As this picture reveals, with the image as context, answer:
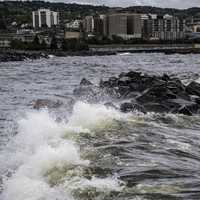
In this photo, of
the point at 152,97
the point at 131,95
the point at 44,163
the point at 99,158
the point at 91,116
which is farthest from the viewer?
the point at 131,95

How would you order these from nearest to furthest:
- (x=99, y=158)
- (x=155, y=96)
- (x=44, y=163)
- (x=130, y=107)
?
(x=44, y=163)
(x=99, y=158)
(x=130, y=107)
(x=155, y=96)

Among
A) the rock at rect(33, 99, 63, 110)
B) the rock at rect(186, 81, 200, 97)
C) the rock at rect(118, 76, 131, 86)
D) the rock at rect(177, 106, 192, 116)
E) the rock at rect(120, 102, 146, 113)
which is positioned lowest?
the rock at rect(118, 76, 131, 86)

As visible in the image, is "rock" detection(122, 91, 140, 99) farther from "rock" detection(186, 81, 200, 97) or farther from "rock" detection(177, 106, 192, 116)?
"rock" detection(177, 106, 192, 116)

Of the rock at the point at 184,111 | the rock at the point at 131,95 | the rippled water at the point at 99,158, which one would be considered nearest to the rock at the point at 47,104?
the rippled water at the point at 99,158

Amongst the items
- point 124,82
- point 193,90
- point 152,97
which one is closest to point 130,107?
point 152,97

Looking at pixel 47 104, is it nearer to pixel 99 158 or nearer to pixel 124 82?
pixel 124 82

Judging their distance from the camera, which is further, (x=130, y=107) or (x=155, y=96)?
(x=155, y=96)

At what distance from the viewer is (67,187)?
908cm

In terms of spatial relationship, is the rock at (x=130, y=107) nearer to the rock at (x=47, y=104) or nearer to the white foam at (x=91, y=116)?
the white foam at (x=91, y=116)

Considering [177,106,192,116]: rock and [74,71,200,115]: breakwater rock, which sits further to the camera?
[74,71,200,115]: breakwater rock

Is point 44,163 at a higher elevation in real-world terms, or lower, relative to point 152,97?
higher

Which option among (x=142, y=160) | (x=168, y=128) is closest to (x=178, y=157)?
(x=142, y=160)

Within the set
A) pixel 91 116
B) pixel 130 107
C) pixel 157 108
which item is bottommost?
pixel 157 108

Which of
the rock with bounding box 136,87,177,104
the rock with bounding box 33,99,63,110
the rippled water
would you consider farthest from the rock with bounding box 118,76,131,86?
the rippled water
